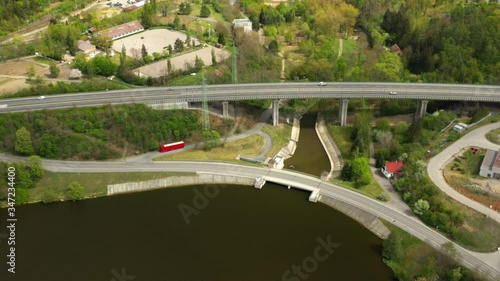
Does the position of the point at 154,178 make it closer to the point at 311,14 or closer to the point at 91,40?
the point at 91,40

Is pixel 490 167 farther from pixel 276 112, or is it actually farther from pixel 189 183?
pixel 189 183

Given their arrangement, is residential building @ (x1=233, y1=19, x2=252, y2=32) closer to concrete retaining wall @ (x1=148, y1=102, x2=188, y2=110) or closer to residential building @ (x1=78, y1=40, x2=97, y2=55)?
residential building @ (x1=78, y1=40, x2=97, y2=55)

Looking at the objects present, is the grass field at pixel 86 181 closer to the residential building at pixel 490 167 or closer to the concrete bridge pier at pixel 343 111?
the concrete bridge pier at pixel 343 111

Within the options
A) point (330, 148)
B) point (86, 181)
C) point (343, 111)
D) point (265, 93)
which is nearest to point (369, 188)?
point (330, 148)

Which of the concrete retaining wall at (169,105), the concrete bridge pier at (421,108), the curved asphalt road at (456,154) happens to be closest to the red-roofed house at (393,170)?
the curved asphalt road at (456,154)

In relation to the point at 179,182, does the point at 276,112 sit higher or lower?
higher
